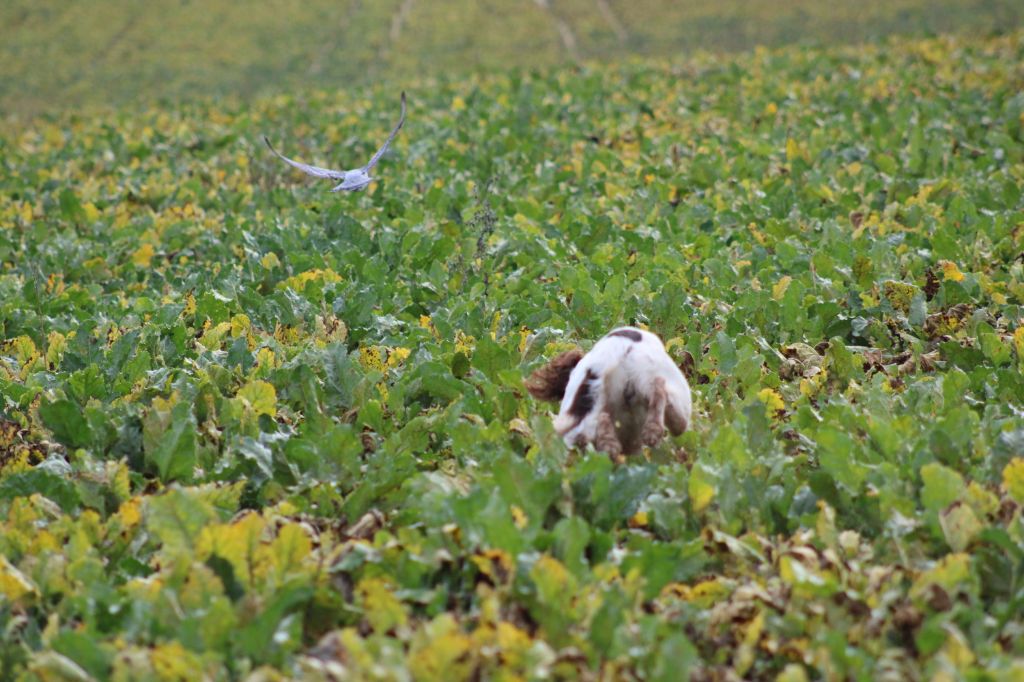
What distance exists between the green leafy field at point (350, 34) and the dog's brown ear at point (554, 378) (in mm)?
34120

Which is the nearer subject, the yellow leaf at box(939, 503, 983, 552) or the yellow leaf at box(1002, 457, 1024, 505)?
the yellow leaf at box(939, 503, 983, 552)

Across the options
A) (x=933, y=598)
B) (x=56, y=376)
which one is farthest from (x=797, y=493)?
(x=56, y=376)

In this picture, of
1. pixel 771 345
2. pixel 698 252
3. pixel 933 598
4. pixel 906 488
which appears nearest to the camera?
pixel 933 598

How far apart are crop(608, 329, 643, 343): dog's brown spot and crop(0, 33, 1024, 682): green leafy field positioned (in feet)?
1.45

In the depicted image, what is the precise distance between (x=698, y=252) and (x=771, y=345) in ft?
6.25

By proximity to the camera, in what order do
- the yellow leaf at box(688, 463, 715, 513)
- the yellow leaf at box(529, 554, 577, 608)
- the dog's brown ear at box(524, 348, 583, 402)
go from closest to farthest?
the yellow leaf at box(529, 554, 577, 608) < the yellow leaf at box(688, 463, 715, 513) < the dog's brown ear at box(524, 348, 583, 402)

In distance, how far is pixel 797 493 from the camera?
13.1ft

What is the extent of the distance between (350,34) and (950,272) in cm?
4298

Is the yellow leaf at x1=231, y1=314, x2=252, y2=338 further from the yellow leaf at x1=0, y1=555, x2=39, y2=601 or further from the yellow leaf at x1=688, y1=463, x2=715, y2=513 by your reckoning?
the yellow leaf at x1=688, y1=463, x2=715, y2=513

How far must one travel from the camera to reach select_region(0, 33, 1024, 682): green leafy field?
10.3 ft

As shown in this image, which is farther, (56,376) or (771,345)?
(771,345)

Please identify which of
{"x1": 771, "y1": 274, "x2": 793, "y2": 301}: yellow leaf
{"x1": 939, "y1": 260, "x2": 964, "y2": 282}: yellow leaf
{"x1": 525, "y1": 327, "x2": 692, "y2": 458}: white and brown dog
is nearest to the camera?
{"x1": 525, "y1": 327, "x2": 692, "y2": 458}: white and brown dog

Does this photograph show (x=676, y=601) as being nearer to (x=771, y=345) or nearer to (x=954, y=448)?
(x=954, y=448)

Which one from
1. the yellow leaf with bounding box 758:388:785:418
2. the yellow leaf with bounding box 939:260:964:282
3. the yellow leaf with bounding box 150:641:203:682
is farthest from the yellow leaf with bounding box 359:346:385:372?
the yellow leaf with bounding box 939:260:964:282
